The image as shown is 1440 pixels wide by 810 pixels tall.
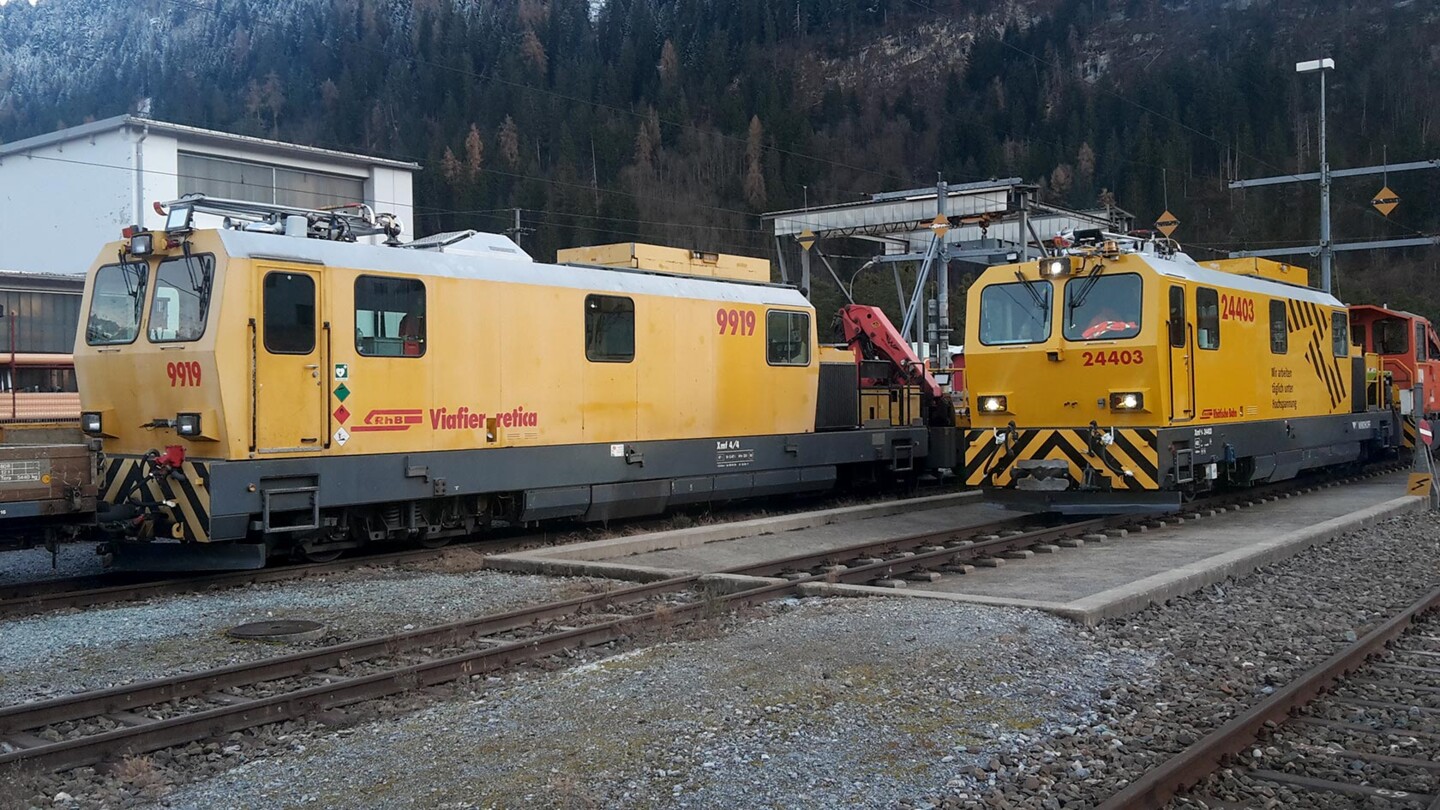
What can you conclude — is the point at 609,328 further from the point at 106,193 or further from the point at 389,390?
the point at 106,193

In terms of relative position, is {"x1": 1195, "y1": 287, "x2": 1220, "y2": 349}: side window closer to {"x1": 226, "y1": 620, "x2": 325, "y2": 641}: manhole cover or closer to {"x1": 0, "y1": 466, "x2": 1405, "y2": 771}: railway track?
{"x1": 0, "y1": 466, "x2": 1405, "y2": 771}: railway track

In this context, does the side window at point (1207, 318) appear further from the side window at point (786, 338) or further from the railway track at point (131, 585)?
the railway track at point (131, 585)

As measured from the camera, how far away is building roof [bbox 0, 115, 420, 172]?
3756 centimetres

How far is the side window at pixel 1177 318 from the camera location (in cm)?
1360

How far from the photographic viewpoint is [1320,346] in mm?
18094

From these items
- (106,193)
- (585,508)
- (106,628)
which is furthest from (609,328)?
(106,193)

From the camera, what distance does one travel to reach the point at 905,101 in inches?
3969

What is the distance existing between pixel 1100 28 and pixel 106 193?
302ft

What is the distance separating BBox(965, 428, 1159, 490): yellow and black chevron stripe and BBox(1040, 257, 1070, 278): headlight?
6.09 ft

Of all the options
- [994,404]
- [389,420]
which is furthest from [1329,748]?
[994,404]

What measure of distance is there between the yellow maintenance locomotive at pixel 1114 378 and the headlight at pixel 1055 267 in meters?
0.02

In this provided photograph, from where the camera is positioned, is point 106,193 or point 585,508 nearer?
point 585,508

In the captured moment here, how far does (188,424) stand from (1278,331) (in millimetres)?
14011

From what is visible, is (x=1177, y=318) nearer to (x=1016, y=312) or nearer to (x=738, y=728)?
(x=1016, y=312)
